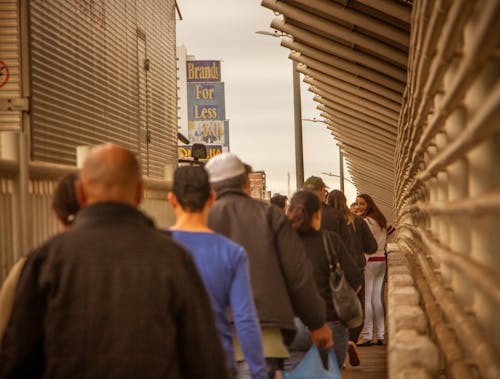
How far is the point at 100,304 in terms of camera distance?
3.28m

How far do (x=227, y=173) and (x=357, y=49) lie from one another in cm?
1147

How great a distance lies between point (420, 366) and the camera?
18.2ft

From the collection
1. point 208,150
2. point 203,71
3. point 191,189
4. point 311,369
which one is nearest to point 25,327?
point 191,189

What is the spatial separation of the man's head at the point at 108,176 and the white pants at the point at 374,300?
902cm

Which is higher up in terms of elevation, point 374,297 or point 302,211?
point 302,211

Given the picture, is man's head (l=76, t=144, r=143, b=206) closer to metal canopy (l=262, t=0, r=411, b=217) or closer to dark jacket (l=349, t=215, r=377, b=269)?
dark jacket (l=349, t=215, r=377, b=269)

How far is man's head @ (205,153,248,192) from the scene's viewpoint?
5664mm

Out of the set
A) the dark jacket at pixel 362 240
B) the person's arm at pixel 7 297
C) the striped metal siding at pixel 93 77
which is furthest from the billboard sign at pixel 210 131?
the person's arm at pixel 7 297

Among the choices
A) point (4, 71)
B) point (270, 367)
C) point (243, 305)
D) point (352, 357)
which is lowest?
point (352, 357)

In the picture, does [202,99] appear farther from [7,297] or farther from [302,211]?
[7,297]

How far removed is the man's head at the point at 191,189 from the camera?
4.87 meters

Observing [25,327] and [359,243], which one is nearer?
[25,327]

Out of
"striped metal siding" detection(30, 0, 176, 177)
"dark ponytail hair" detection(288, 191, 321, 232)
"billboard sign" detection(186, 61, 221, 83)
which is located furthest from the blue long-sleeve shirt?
"billboard sign" detection(186, 61, 221, 83)

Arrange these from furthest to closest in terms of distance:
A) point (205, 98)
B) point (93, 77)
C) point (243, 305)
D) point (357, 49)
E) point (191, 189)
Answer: point (205, 98), point (357, 49), point (93, 77), point (191, 189), point (243, 305)
